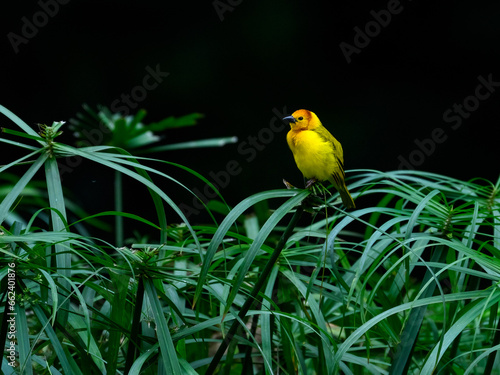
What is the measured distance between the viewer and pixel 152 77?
3.93 metres

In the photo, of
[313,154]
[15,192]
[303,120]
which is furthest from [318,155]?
[15,192]

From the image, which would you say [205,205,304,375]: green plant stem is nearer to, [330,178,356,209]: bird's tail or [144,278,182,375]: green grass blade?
[144,278,182,375]: green grass blade

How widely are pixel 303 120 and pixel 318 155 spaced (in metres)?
0.11

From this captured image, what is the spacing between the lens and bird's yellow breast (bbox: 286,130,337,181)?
1.19 meters

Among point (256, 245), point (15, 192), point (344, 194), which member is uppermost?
point (15, 192)

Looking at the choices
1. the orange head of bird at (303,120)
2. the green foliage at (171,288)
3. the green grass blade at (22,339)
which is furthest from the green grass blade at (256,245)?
the orange head of bird at (303,120)

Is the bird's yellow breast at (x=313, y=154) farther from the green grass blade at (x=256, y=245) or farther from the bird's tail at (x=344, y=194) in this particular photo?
the green grass blade at (x=256, y=245)

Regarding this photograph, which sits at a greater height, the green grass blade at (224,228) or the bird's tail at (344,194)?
the green grass blade at (224,228)

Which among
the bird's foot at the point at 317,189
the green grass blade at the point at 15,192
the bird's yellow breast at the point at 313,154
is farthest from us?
the bird's yellow breast at the point at 313,154

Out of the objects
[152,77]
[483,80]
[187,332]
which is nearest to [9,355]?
[187,332]

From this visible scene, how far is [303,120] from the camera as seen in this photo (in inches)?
50.4

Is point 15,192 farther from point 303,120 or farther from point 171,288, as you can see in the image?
point 303,120

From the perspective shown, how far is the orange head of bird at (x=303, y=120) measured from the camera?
4.18 ft

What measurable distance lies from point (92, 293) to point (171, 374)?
0.96ft
